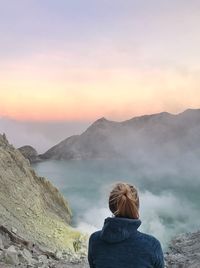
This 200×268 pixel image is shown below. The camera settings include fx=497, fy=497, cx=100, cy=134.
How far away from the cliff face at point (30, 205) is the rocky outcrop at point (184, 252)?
432cm

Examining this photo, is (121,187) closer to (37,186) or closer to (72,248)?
(72,248)

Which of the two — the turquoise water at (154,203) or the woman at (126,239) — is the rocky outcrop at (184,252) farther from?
the woman at (126,239)

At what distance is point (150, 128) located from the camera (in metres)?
100

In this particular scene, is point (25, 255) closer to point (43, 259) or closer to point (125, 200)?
point (43, 259)

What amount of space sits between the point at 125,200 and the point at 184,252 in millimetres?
11343

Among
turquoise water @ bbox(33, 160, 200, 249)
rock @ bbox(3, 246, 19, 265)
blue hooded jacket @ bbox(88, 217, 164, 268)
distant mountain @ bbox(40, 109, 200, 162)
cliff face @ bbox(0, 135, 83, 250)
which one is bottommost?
blue hooded jacket @ bbox(88, 217, 164, 268)

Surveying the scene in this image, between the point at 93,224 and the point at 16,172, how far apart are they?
7.16 m

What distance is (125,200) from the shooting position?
310 cm

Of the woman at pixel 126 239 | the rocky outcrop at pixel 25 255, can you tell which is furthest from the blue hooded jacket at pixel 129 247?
the rocky outcrop at pixel 25 255

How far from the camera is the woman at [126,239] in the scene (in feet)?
10.2

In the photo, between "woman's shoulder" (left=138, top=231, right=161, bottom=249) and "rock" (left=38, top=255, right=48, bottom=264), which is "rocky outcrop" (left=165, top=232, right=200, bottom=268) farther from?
"woman's shoulder" (left=138, top=231, right=161, bottom=249)

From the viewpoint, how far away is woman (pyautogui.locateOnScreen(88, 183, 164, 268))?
3.10 metres

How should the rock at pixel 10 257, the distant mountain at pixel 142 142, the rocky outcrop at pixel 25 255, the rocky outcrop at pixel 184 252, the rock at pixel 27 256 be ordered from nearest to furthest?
the rock at pixel 10 257 → the rocky outcrop at pixel 25 255 → the rocky outcrop at pixel 184 252 → the rock at pixel 27 256 → the distant mountain at pixel 142 142

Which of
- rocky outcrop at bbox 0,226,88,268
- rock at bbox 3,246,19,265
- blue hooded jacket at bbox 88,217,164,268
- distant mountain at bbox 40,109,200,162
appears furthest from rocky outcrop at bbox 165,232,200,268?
distant mountain at bbox 40,109,200,162
